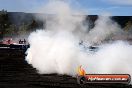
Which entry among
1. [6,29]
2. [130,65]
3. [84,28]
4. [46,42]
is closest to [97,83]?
[130,65]

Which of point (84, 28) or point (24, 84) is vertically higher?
point (84, 28)

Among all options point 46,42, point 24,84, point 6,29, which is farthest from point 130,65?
point 6,29

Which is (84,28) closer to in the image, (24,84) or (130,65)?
(130,65)

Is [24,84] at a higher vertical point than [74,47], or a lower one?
lower

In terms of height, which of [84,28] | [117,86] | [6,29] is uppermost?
[6,29]

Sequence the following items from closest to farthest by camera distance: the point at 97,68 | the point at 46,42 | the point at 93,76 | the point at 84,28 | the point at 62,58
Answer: the point at 93,76
the point at 97,68
the point at 62,58
the point at 46,42
the point at 84,28

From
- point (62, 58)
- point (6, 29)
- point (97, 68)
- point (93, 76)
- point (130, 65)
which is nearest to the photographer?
point (93, 76)

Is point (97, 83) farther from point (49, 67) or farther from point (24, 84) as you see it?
point (49, 67)

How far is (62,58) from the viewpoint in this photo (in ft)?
133

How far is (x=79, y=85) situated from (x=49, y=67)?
41.4ft

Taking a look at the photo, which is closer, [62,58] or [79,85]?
[79,85]

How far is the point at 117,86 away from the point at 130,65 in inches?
180

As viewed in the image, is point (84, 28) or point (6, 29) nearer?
point (84, 28)

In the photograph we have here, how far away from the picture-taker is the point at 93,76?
94.9ft
